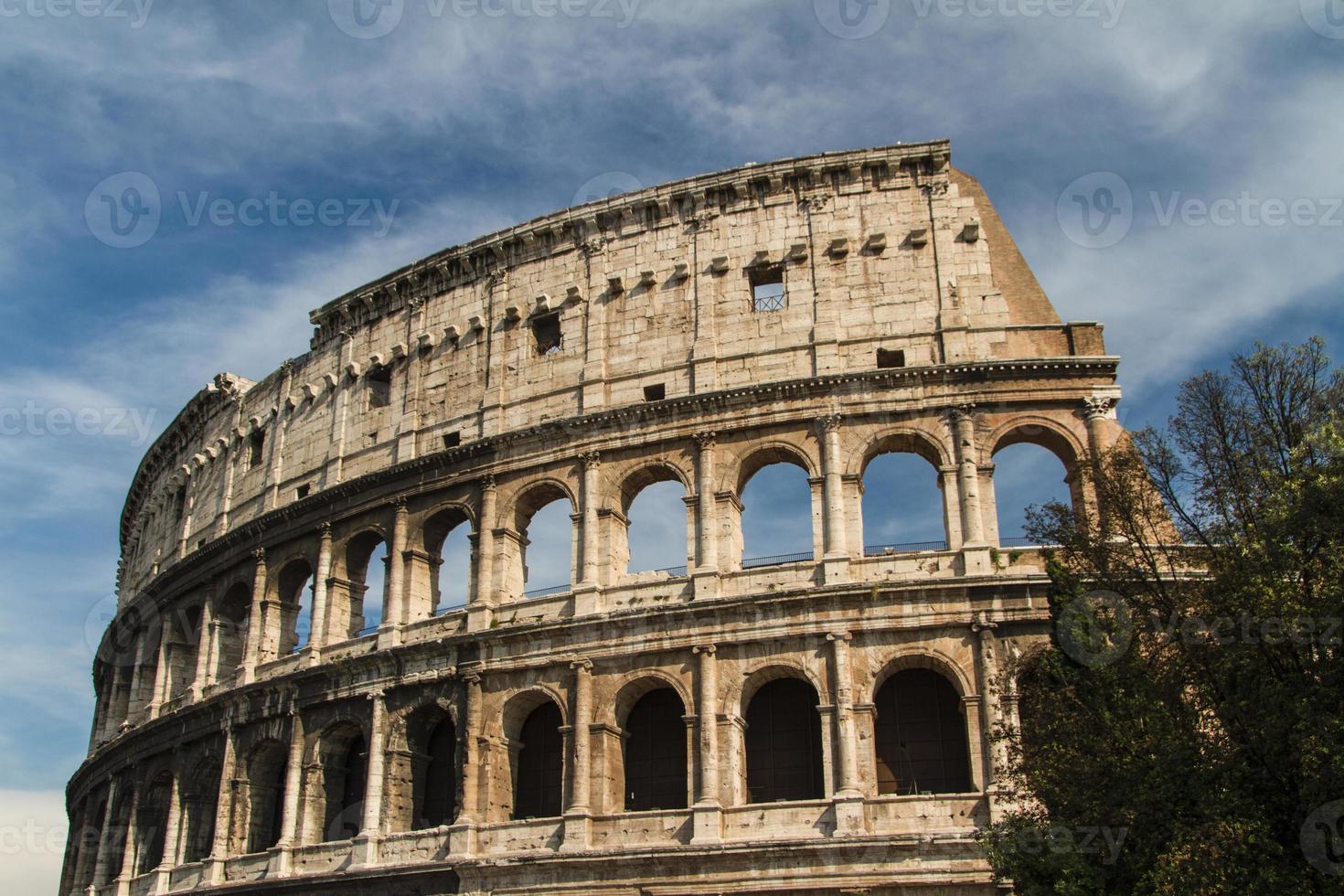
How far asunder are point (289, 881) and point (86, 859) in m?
13.6

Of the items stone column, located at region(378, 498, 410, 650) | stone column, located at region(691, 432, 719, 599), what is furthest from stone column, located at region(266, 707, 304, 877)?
stone column, located at region(691, 432, 719, 599)

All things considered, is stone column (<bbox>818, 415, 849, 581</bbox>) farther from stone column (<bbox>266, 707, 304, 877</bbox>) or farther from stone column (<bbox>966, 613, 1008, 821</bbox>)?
stone column (<bbox>266, 707, 304, 877</bbox>)

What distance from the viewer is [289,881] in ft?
91.0

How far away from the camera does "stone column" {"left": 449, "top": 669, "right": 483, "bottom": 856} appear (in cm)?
2569

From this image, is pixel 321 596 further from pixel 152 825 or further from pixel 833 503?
pixel 833 503

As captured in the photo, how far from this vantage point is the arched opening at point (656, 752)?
25953 millimetres

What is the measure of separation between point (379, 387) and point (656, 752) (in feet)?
41.8

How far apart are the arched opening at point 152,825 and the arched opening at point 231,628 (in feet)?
10.1

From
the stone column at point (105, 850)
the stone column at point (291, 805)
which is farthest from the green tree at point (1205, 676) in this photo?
the stone column at point (105, 850)

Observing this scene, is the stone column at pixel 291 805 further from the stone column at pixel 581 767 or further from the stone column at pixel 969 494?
the stone column at pixel 969 494

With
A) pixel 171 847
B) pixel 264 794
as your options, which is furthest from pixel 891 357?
pixel 171 847

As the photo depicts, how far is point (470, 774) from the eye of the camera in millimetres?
26266

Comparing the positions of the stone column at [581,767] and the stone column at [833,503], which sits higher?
the stone column at [833,503]

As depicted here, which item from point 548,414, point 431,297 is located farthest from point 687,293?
point 431,297
